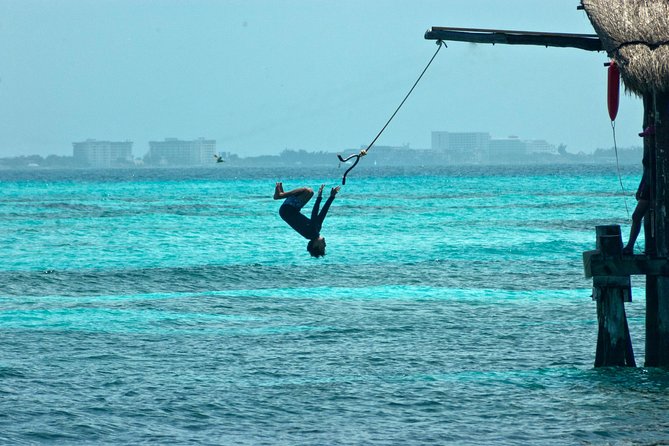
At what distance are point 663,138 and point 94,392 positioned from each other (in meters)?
7.59

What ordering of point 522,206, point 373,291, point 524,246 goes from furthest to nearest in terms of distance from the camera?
point 522,206
point 524,246
point 373,291

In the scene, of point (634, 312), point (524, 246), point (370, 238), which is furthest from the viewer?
point (370, 238)

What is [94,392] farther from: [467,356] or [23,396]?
[467,356]

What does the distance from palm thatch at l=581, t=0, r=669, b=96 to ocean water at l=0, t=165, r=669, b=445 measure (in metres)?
3.71

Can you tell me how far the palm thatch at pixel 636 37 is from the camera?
466 inches

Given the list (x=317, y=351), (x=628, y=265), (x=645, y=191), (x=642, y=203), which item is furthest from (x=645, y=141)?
(x=317, y=351)

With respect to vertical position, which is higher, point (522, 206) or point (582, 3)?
point (582, 3)

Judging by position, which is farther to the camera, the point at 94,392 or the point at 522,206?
the point at 522,206

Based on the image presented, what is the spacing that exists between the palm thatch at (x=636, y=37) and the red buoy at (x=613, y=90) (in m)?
0.34

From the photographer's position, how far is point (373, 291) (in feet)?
74.6

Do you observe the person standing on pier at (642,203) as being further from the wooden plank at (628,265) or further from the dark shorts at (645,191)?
the wooden plank at (628,265)

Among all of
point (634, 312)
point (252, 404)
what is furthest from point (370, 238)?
point (252, 404)

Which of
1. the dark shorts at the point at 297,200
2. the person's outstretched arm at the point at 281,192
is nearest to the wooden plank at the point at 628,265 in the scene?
the person's outstretched arm at the point at 281,192

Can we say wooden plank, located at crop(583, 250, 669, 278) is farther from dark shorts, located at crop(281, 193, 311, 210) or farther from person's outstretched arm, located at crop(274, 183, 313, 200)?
dark shorts, located at crop(281, 193, 311, 210)
